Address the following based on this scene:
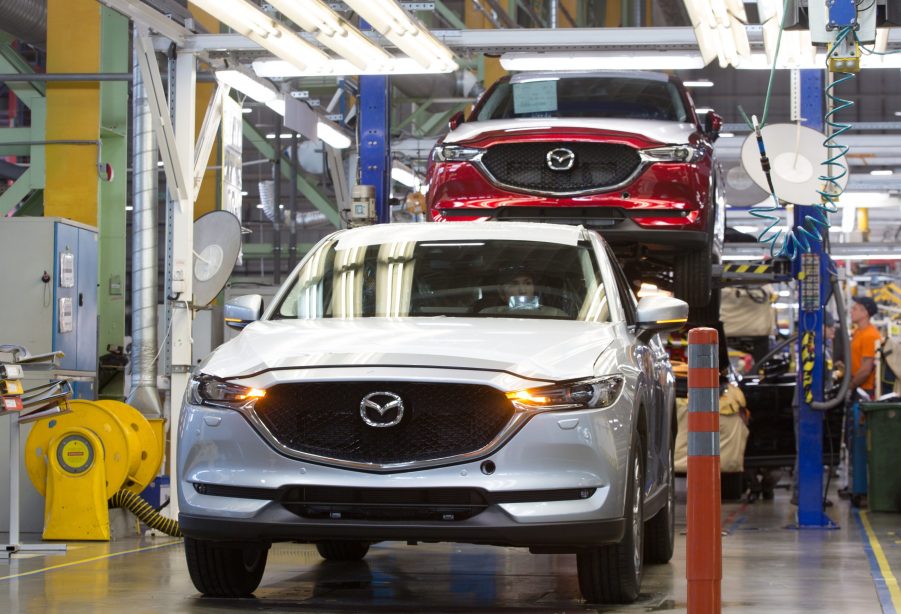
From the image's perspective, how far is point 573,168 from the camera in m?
9.51

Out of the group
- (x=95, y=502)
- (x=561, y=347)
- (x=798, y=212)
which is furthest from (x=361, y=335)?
(x=798, y=212)

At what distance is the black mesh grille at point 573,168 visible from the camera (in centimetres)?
947

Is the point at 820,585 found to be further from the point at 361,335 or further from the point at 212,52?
the point at 212,52

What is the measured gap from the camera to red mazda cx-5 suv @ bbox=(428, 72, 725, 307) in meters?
9.42

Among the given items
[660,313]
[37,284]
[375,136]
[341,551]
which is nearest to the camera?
[660,313]

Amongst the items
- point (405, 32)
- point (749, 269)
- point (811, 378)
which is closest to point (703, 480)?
point (405, 32)

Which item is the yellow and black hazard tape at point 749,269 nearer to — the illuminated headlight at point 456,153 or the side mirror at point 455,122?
the side mirror at point 455,122

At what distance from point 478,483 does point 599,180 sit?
460 cm

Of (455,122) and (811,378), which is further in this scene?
(811,378)

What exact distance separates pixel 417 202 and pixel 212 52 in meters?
5.30

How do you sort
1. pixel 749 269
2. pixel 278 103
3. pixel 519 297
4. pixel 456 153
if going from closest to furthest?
pixel 519 297 → pixel 456 153 → pixel 749 269 → pixel 278 103

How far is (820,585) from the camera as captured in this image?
23.3 ft

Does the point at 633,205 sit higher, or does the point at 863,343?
the point at 633,205

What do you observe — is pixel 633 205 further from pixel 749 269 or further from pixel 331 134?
pixel 331 134
